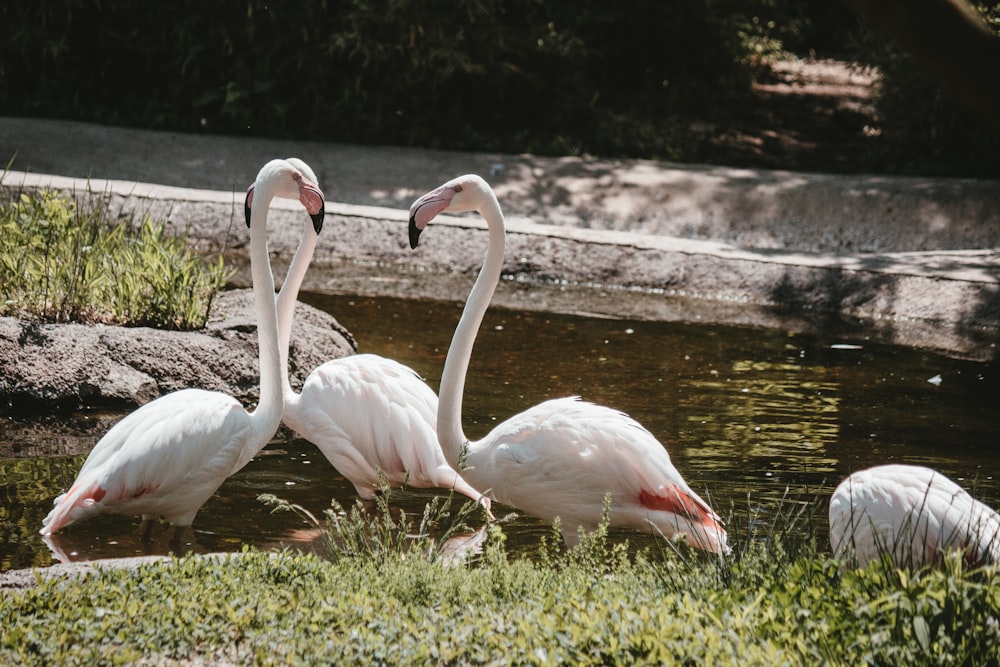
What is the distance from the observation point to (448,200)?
4.50 m

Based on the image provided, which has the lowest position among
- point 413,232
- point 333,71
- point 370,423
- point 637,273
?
point 370,423

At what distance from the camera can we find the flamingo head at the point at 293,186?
4.71 meters

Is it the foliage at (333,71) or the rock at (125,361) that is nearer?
the rock at (125,361)

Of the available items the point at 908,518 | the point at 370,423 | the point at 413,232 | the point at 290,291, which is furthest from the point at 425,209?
the point at 908,518

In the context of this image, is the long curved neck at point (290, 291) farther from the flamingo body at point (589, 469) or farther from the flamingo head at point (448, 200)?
the flamingo body at point (589, 469)

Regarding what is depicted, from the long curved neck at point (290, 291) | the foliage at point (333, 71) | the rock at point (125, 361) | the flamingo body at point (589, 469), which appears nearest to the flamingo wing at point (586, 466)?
the flamingo body at point (589, 469)

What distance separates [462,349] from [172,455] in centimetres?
116

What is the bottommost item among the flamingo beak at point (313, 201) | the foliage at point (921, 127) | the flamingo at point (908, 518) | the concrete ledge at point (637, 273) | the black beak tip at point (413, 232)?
the flamingo at point (908, 518)

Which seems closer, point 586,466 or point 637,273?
point 586,466

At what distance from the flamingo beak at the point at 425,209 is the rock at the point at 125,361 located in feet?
6.30

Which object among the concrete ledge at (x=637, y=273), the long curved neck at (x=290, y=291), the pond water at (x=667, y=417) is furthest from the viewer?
the concrete ledge at (x=637, y=273)

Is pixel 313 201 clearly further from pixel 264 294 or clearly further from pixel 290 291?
pixel 290 291

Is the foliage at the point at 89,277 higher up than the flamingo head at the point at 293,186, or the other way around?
the flamingo head at the point at 293,186

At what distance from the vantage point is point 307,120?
45.9 feet
